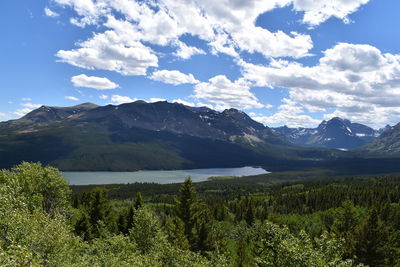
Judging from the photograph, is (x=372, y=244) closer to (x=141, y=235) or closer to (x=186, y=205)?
(x=186, y=205)

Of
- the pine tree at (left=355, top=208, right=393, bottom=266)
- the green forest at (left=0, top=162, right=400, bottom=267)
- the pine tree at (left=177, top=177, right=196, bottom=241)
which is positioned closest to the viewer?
the green forest at (left=0, top=162, right=400, bottom=267)

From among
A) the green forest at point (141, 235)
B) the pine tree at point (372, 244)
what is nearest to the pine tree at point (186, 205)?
the green forest at point (141, 235)

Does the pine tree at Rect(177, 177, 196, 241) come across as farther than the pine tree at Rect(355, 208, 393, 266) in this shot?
Yes

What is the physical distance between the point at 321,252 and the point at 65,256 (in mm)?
25425

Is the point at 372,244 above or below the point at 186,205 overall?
below

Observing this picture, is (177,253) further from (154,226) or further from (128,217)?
(128,217)

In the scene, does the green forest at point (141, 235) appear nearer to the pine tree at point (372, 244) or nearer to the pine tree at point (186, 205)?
the pine tree at point (186, 205)

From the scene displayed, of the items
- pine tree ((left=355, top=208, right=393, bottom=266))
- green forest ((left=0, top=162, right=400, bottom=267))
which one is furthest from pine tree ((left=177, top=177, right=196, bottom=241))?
pine tree ((left=355, top=208, right=393, bottom=266))

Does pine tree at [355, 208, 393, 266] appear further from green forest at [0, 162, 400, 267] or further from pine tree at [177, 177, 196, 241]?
pine tree at [177, 177, 196, 241]

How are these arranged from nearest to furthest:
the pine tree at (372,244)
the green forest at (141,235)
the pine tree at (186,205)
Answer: the green forest at (141,235) < the pine tree at (372,244) < the pine tree at (186,205)

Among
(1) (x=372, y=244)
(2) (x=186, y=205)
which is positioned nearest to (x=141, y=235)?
(2) (x=186, y=205)

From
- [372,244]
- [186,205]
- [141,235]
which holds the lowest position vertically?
[372,244]

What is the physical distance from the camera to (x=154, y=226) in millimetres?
56344

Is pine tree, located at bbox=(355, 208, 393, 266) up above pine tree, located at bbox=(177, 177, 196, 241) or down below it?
below
